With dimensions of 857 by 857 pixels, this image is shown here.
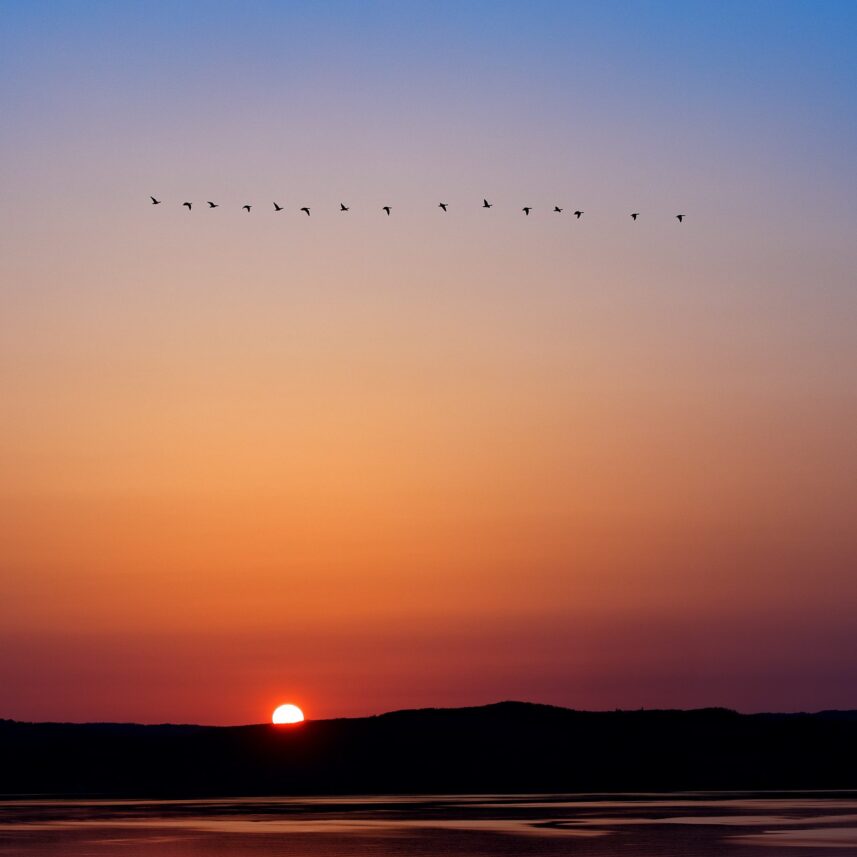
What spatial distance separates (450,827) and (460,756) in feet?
236

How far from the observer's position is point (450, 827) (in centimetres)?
6806

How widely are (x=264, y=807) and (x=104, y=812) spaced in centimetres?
977

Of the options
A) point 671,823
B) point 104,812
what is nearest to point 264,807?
point 104,812

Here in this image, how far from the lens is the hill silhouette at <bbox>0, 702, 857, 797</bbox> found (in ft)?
417

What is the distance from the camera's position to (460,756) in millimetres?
139000

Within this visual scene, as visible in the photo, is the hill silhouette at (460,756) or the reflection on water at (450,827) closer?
the reflection on water at (450,827)

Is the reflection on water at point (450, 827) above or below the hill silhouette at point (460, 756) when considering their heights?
below

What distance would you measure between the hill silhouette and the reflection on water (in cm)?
3037

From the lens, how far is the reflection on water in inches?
2219

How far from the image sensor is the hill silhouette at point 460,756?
5002 inches

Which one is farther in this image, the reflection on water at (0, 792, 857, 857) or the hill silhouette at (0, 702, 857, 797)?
the hill silhouette at (0, 702, 857, 797)

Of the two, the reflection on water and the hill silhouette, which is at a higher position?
the hill silhouette

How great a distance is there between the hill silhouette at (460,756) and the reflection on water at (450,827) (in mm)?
30375

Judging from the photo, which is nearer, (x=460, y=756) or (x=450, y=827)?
(x=450, y=827)
